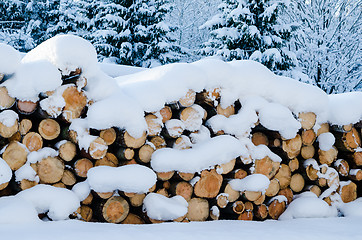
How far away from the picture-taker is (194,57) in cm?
1209

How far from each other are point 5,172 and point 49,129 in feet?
1.14

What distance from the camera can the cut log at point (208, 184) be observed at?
2355 mm

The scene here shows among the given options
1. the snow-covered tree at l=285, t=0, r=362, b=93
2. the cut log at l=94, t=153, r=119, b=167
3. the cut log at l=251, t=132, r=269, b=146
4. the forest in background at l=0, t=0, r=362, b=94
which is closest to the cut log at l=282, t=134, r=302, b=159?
the cut log at l=251, t=132, r=269, b=146

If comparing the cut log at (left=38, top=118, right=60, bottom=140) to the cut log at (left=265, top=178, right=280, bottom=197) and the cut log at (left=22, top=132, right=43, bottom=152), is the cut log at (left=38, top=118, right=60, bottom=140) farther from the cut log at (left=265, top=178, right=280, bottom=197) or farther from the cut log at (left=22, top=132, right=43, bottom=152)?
the cut log at (left=265, top=178, right=280, bottom=197)

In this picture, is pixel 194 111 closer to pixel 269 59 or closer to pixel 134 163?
pixel 134 163

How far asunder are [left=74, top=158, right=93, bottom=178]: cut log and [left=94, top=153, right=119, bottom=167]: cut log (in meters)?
0.07

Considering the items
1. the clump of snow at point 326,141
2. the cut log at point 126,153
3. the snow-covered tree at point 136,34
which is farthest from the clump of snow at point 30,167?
the snow-covered tree at point 136,34

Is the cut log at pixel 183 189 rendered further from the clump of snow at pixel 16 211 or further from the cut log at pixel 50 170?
the clump of snow at pixel 16 211

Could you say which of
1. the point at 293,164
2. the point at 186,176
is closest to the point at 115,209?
the point at 186,176

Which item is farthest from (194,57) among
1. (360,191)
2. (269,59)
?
(360,191)

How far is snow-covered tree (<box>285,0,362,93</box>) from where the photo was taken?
27.5 feet

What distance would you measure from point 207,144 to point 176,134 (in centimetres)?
22

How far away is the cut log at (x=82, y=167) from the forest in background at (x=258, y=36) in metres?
6.72

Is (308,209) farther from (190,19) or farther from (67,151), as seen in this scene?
(190,19)
